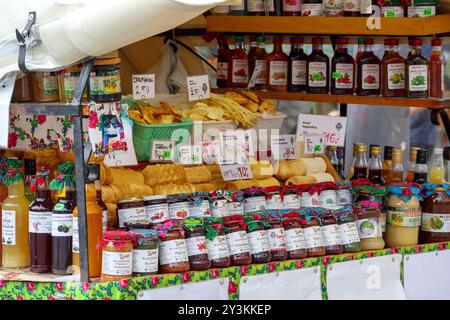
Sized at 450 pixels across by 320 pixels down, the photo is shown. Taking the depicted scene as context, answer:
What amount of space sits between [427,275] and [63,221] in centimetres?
154

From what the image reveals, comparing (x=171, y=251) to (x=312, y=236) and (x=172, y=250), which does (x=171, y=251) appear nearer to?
(x=172, y=250)

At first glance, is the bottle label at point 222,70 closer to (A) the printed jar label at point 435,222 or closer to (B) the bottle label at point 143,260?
(A) the printed jar label at point 435,222

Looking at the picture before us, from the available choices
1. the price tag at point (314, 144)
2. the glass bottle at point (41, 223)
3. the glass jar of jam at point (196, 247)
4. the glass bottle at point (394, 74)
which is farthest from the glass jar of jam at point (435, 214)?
the glass bottle at point (41, 223)

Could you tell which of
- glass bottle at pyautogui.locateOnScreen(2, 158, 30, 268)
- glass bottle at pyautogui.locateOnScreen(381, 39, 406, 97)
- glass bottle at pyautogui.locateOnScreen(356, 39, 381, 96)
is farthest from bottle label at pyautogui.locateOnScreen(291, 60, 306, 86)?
glass bottle at pyautogui.locateOnScreen(2, 158, 30, 268)

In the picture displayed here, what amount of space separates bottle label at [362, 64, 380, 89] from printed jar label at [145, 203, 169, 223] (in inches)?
62.5

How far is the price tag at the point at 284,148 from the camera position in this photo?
4172 millimetres

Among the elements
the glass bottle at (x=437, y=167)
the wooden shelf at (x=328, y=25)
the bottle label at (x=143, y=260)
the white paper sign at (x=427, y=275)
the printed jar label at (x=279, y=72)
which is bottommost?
the white paper sign at (x=427, y=275)

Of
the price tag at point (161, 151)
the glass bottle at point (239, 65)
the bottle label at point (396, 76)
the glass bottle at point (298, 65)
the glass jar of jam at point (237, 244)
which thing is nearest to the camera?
the glass jar of jam at point (237, 244)

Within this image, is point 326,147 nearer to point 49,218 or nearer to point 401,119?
point 49,218

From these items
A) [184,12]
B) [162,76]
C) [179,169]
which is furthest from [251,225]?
[162,76]

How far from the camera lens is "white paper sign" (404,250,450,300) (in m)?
3.91

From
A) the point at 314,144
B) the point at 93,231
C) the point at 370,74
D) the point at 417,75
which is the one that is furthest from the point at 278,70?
the point at 93,231

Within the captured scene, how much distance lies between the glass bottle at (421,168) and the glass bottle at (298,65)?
36.4 inches

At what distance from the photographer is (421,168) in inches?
170
